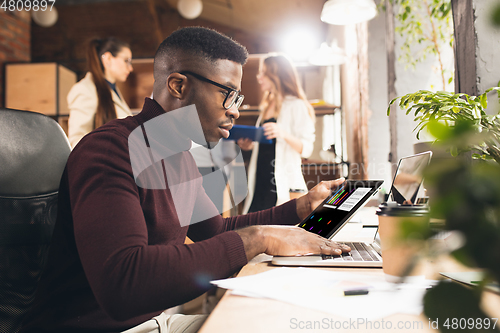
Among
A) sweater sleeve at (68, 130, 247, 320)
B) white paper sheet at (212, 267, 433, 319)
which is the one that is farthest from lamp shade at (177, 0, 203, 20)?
white paper sheet at (212, 267, 433, 319)

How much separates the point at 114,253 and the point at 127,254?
0.02m

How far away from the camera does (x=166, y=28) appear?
6.45 metres

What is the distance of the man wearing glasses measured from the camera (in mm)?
549

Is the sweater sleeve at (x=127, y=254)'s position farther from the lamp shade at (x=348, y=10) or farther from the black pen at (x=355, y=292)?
the lamp shade at (x=348, y=10)

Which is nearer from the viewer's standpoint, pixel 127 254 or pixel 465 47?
pixel 127 254

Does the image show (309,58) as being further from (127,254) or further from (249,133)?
(127,254)

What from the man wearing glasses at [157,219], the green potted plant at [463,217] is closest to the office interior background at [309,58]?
the man wearing glasses at [157,219]

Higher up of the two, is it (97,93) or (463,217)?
(97,93)

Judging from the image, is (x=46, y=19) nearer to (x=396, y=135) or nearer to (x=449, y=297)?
(x=396, y=135)

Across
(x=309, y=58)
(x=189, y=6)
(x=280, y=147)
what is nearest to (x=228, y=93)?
(x=280, y=147)

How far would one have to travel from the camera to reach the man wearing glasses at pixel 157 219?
549 mm

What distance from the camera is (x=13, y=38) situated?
491 cm

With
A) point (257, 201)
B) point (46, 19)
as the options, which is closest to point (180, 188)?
point (257, 201)

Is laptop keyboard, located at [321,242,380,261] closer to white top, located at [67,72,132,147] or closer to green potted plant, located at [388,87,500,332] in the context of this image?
green potted plant, located at [388,87,500,332]
